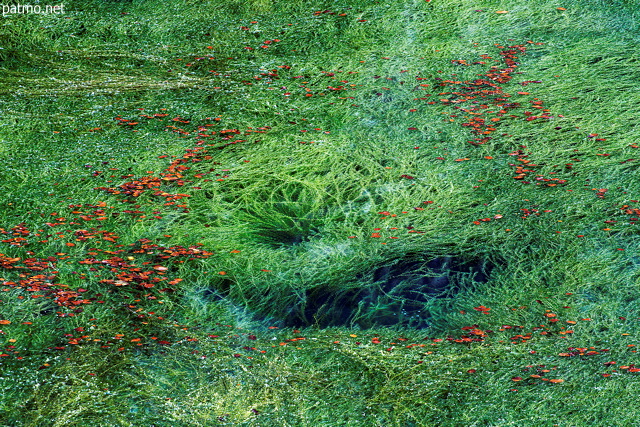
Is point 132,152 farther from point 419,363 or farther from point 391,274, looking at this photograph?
point 419,363

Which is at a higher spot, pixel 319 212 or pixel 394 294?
pixel 319 212

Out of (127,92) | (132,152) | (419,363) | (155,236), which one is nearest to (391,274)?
(419,363)

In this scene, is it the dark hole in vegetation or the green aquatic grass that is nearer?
the green aquatic grass

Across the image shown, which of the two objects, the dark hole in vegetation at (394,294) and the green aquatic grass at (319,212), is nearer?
the green aquatic grass at (319,212)

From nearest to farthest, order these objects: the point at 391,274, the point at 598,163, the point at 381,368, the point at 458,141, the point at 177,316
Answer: the point at 381,368 → the point at 177,316 → the point at 391,274 → the point at 598,163 → the point at 458,141
